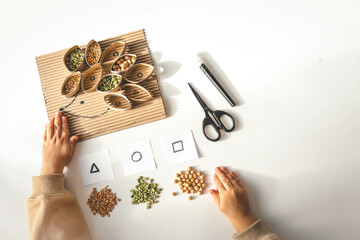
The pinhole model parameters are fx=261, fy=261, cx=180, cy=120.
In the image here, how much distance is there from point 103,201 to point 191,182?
412mm

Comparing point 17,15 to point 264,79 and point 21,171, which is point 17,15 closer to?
point 21,171

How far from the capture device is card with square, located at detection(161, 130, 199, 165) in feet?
3.93

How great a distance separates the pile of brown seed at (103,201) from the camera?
1.19 meters

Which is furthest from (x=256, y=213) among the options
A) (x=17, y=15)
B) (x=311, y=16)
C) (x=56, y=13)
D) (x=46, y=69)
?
(x=17, y=15)

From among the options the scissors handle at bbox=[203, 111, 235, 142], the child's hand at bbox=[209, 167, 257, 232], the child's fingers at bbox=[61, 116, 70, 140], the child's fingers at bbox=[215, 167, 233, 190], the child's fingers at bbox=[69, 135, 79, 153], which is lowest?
the child's hand at bbox=[209, 167, 257, 232]

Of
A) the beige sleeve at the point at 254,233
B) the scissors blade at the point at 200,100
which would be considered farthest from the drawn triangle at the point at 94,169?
the beige sleeve at the point at 254,233

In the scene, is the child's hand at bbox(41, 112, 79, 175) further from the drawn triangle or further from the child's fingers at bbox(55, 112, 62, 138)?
the drawn triangle

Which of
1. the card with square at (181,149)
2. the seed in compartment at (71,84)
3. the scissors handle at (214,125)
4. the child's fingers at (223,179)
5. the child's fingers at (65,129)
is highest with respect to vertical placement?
the seed in compartment at (71,84)

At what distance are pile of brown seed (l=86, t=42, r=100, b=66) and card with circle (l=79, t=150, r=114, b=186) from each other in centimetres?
42

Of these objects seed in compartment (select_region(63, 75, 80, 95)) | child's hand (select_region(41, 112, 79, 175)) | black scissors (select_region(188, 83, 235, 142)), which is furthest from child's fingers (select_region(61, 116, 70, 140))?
black scissors (select_region(188, 83, 235, 142))

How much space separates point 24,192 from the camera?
124 cm

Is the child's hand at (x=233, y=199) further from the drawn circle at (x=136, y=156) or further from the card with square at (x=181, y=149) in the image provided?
the drawn circle at (x=136, y=156)

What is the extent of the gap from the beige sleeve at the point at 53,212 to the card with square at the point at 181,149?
1.59 feet

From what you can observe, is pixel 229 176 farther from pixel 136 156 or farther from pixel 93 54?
pixel 93 54
